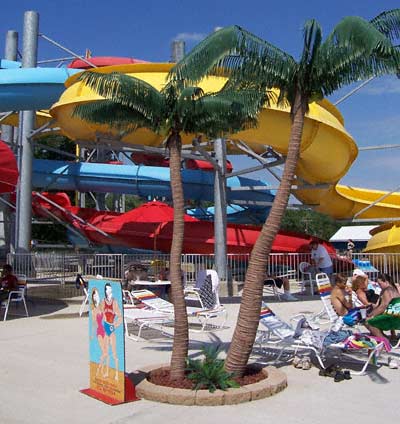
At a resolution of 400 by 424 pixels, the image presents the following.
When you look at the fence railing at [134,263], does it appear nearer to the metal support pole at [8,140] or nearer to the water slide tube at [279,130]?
the water slide tube at [279,130]

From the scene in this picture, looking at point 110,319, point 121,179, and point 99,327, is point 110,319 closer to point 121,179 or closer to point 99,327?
point 99,327

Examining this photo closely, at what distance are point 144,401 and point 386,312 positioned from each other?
378cm

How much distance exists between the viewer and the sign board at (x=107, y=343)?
19.9 ft

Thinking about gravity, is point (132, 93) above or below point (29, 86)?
below

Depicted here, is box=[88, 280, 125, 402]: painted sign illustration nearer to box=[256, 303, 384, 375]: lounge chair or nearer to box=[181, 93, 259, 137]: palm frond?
box=[181, 93, 259, 137]: palm frond

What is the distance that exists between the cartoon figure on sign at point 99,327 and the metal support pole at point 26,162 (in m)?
14.0

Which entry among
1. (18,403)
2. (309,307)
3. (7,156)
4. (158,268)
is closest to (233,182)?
(158,268)

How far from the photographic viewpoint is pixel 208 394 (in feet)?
19.9

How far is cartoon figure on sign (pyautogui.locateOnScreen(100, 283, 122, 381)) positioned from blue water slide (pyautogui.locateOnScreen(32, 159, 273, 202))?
16.0 meters

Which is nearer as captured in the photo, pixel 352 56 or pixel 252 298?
pixel 252 298

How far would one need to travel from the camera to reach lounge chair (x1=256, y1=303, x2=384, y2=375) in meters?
7.47

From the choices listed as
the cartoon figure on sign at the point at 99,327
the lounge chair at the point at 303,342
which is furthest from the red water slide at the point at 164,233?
the cartoon figure on sign at the point at 99,327

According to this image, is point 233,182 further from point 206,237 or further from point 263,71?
point 263,71

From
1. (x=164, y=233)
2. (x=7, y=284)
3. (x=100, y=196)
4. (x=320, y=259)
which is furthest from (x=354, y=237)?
(x=7, y=284)
